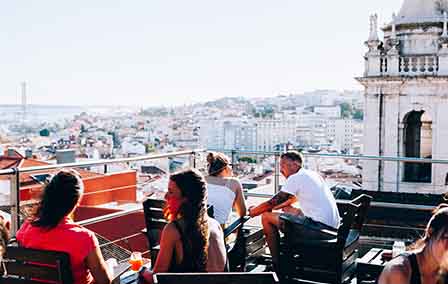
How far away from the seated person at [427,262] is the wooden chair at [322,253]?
5.60ft

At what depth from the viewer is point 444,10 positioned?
25266 mm

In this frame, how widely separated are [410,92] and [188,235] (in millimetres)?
23133

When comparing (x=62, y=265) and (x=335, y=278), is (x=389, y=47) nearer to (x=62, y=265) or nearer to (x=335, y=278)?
(x=335, y=278)

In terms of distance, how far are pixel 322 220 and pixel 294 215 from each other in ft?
0.96

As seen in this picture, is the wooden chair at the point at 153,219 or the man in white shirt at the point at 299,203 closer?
the wooden chair at the point at 153,219

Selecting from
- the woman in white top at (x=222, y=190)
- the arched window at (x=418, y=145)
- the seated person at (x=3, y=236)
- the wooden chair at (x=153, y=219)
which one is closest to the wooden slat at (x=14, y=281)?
the seated person at (x=3, y=236)

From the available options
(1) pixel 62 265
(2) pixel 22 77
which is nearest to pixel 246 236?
(1) pixel 62 265

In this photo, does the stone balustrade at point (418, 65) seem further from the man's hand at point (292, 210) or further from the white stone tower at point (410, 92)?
the man's hand at point (292, 210)

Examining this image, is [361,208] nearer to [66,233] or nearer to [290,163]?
[290,163]

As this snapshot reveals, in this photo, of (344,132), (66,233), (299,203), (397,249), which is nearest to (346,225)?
(397,249)

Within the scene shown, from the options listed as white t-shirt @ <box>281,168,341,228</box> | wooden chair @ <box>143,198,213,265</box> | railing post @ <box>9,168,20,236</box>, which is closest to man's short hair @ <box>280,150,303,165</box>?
white t-shirt @ <box>281,168,341,228</box>

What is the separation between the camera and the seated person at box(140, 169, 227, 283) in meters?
3.94

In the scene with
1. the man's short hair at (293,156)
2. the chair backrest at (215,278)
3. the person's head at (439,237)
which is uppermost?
the man's short hair at (293,156)

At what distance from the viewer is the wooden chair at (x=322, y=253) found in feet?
16.9
